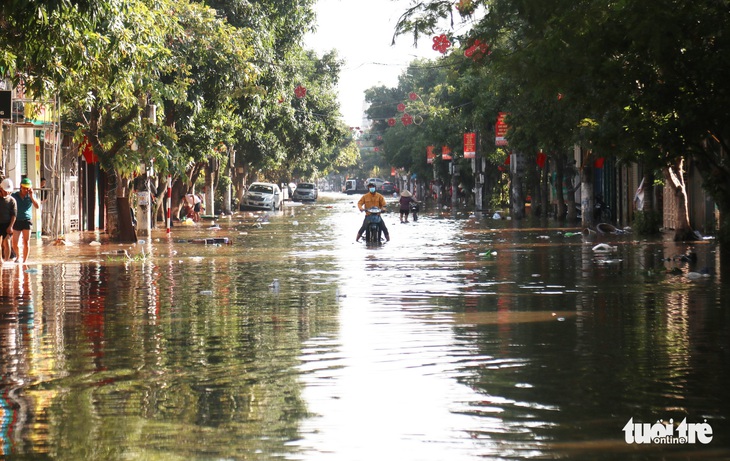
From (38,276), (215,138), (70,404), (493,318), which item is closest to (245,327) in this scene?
(493,318)

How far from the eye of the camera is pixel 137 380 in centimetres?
911

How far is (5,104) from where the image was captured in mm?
26719

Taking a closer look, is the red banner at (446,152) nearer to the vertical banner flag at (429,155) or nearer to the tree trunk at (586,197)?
the vertical banner flag at (429,155)

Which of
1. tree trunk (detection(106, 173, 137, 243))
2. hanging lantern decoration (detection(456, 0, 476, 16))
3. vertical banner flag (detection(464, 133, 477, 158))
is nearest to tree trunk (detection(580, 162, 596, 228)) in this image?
tree trunk (detection(106, 173, 137, 243))

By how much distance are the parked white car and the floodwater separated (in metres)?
51.3

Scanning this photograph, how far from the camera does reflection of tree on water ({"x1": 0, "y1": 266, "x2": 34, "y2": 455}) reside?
732 cm

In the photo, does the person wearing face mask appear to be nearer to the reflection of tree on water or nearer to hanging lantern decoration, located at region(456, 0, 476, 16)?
hanging lantern decoration, located at region(456, 0, 476, 16)

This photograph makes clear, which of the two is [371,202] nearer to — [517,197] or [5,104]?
[5,104]

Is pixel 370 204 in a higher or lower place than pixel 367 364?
higher

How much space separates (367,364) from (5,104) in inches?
749

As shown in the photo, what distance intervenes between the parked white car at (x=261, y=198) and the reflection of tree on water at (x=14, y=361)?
176ft

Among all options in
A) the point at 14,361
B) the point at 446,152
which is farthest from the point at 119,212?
the point at 446,152

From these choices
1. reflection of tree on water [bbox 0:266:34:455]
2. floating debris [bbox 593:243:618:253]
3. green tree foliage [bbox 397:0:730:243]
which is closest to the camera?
reflection of tree on water [bbox 0:266:34:455]

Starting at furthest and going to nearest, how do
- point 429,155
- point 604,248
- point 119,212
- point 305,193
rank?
point 305,193
point 429,155
point 119,212
point 604,248
